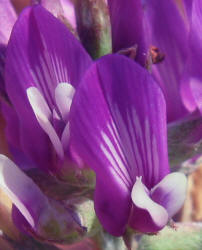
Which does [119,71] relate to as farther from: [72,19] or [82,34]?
[72,19]

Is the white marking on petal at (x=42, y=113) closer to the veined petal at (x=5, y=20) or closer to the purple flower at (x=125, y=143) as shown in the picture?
the purple flower at (x=125, y=143)

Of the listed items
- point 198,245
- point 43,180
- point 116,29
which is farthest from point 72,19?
point 198,245

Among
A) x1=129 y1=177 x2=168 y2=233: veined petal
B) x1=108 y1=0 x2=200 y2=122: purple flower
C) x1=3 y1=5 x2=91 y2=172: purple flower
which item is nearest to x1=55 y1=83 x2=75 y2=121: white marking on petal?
x1=3 y1=5 x2=91 y2=172: purple flower

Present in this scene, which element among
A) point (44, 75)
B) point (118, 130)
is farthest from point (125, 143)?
point (44, 75)

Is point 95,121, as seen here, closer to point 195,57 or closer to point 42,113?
point 42,113

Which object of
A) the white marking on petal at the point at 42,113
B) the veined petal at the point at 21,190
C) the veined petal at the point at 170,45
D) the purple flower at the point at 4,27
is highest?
the purple flower at the point at 4,27

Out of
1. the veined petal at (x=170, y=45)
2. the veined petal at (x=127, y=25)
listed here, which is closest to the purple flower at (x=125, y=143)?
the veined petal at (x=127, y=25)
